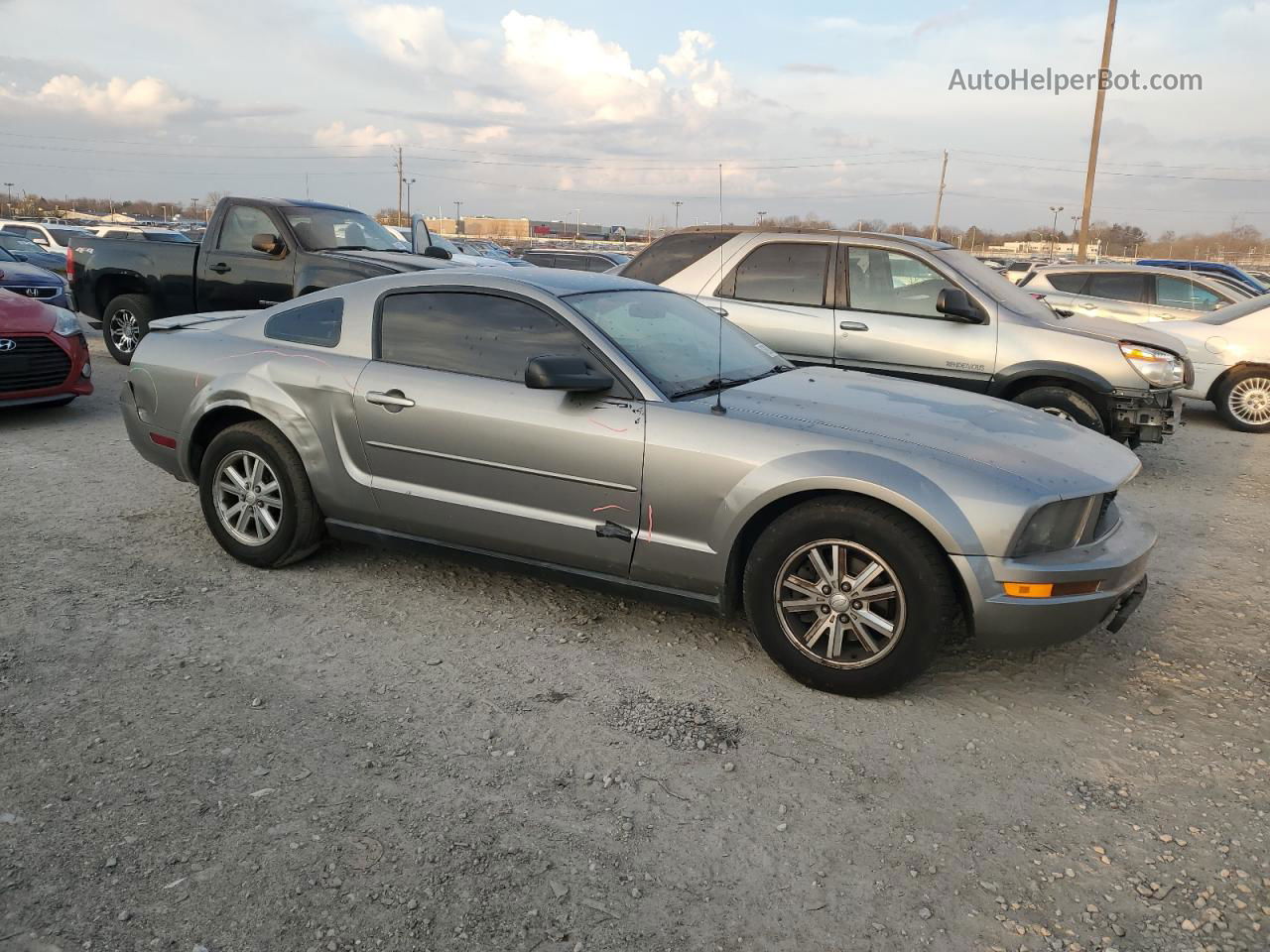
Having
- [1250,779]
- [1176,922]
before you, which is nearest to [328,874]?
[1176,922]

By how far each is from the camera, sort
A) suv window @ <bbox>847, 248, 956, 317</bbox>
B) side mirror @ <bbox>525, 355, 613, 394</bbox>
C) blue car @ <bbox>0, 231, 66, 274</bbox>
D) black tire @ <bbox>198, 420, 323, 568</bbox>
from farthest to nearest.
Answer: blue car @ <bbox>0, 231, 66, 274</bbox>
suv window @ <bbox>847, 248, 956, 317</bbox>
black tire @ <bbox>198, 420, 323, 568</bbox>
side mirror @ <bbox>525, 355, 613, 394</bbox>

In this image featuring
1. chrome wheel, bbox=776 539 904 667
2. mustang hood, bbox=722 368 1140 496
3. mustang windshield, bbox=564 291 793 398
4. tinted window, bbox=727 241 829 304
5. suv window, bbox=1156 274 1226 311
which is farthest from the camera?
suv window, bbox=1156 274 1226 311

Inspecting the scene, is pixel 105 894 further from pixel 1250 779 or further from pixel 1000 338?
pixel 1000 338

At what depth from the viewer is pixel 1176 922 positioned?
100.0 inches

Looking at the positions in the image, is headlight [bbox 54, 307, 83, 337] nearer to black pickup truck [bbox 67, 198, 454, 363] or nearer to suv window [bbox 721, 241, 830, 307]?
black pickup truck [bbox 67, 198, 454, 363]

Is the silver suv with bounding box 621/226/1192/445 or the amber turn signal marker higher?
the silver suv with bounding box 621/226/1192/445

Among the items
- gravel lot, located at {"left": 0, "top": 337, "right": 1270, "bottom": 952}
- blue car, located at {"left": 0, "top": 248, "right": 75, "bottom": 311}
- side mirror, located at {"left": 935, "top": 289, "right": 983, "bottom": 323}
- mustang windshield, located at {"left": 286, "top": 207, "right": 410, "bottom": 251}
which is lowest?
gravel lot, located at {"left": 0, "top": 337, "right": 1270, "bottom": 952}

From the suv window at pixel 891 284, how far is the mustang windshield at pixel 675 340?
282 cm

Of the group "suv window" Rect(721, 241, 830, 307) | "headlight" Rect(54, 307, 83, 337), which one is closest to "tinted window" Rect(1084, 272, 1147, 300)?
"suv window" Rect(721, 241, 830, 307)

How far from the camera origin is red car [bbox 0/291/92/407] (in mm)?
7777

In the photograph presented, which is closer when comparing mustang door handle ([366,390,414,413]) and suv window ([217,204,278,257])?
mustang door handle ([366,390,414,413])

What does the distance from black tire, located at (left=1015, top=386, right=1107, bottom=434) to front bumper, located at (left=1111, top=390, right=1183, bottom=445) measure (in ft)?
0.37

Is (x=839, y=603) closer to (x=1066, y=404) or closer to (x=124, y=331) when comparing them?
(x=1066, y=404)

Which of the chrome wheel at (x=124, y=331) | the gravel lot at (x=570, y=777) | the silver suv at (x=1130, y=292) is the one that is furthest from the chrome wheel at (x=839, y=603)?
the silver suv at (x=1130, y=292)
